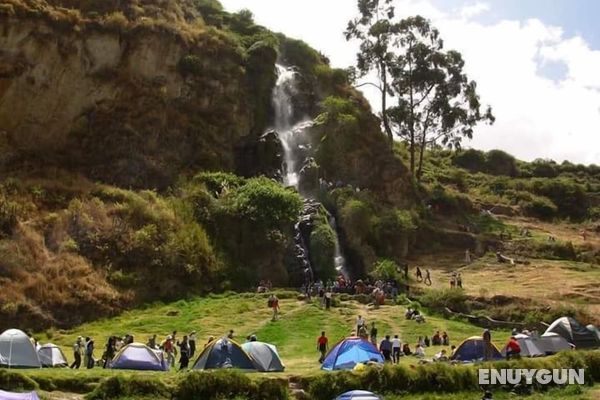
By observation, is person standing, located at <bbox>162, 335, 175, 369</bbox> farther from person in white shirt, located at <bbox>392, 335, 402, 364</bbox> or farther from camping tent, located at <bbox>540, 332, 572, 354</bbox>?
camping tent, located at <bbox>540, 332, 572, 354</bbox>

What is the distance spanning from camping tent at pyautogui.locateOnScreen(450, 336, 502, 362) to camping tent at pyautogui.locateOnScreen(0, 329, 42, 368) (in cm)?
1334

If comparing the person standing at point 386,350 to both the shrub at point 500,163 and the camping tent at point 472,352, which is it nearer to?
the camping tent at point 472,352

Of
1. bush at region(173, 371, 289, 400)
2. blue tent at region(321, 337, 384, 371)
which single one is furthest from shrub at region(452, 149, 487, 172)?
bush at region(173, 371, 289, 400)

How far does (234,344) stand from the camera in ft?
69.5

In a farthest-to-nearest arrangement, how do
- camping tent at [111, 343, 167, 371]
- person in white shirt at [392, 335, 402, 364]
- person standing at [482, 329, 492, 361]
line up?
person in white shirt at [392, 335, 402, 364] → person standing at [482, 329, 492, 361] → camping tent at [111, 343, 167, 371]

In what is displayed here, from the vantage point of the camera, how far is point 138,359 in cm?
2145

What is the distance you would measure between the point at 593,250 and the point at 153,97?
106ft

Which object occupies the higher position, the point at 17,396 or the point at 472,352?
the point at 17,396

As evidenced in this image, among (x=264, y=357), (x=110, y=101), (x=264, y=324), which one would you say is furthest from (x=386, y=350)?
(x=110, y=101)

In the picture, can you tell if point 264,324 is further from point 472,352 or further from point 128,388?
point 128,388

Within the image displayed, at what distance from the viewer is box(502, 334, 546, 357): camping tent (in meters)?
23.8

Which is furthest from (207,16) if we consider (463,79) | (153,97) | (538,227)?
(538,227)

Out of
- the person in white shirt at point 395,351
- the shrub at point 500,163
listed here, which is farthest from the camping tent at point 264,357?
the shrub at point 500,163

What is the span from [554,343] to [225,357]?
11.6m
